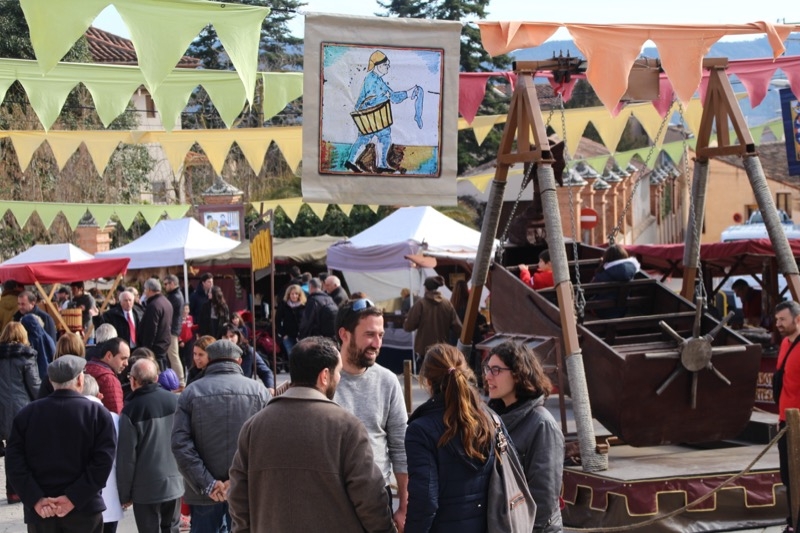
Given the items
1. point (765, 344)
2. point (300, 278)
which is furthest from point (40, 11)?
point (300, 278)

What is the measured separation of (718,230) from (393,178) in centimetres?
6348

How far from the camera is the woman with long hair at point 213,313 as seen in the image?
18578 millimetres

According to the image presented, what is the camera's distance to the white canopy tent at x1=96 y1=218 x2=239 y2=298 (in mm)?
24516

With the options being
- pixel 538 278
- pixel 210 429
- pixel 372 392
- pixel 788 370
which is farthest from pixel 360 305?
pixel 538 278

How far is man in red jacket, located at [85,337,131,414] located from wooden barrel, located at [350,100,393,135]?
246 cm

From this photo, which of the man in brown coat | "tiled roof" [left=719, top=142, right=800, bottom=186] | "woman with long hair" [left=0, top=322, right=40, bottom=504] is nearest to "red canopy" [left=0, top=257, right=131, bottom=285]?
"woman with long hair" [left=0, top=322, right=40, bottom=504]

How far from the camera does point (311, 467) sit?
452cm

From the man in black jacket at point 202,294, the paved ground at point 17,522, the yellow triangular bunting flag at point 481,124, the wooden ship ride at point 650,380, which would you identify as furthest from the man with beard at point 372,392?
the man in black jacket at point 202,294

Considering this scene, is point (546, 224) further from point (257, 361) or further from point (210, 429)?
point (210, 429)

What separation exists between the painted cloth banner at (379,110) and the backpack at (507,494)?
325 centimetres

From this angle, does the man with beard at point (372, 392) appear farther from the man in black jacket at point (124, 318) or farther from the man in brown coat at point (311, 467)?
the man in black jacket at point (124, 318)

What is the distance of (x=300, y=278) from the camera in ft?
72.9

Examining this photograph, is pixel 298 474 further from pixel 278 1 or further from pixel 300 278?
pixel 278 1

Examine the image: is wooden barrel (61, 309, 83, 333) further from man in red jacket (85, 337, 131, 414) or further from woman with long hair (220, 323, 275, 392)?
man in red jacket (85, 337, 131, 414)
